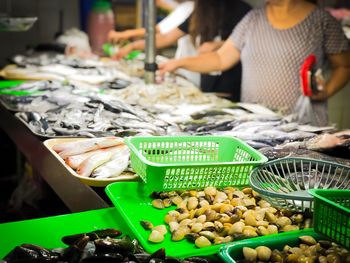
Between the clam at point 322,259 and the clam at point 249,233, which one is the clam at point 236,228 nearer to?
the clam at point 249,233

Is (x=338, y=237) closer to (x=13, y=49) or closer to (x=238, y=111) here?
(x=238, y=111)

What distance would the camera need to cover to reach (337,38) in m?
3.67

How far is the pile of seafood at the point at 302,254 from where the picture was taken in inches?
54.0

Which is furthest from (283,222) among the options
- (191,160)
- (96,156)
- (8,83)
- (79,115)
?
(8,83)

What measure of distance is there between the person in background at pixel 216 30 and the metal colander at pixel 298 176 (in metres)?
2.68

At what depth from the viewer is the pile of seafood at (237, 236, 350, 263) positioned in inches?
54.0

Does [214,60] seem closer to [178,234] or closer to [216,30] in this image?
[216,30]

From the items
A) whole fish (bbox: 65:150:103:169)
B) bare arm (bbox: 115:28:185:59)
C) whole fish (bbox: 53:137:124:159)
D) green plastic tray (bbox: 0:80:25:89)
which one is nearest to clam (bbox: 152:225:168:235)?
whole fish (bbox: 65:150:103:169)

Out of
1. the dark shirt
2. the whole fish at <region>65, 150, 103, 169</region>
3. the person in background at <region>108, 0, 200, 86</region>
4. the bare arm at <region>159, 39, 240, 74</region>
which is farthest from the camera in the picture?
the person in background at <region>108, 0, 200, 86</region>

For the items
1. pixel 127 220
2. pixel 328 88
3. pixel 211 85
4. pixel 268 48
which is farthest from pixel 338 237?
pixel 211 85

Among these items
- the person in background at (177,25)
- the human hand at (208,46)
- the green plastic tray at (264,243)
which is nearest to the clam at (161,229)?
the green plastic tray at (264,243)

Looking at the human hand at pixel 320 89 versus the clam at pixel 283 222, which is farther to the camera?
the human hand at pixel 320 89

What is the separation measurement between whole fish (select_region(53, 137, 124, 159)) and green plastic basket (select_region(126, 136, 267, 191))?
0.25 metres

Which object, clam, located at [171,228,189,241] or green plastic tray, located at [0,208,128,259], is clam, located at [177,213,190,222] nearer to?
clam, located at [171,228,189,241]
